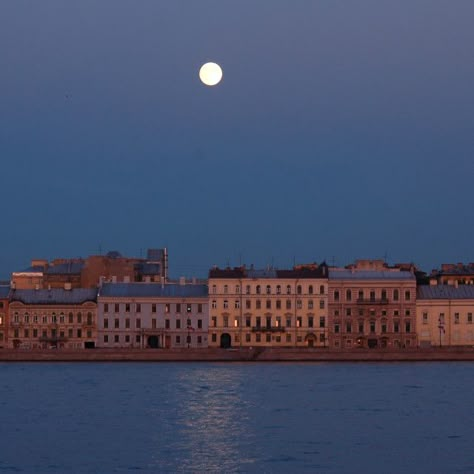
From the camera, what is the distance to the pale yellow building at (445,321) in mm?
80375

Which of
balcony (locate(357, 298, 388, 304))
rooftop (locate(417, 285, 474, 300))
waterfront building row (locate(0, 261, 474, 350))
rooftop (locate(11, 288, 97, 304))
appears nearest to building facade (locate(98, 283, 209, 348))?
waterfront building row (locate(0, 261, 474, 350))

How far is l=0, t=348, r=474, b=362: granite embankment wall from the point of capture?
73.6 metres

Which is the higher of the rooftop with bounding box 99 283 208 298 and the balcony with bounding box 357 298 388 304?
the rooftop with bounding box 99 283 208 298

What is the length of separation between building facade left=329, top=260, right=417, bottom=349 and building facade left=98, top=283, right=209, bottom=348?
23.1ft

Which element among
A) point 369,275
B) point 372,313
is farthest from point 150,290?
point 372,313

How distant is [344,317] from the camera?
80.3 m

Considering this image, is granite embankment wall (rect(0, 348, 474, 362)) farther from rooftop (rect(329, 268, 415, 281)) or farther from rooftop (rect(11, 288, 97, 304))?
rooftop (rect(329, 268, 415, 281))

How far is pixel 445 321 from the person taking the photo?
264 ft
